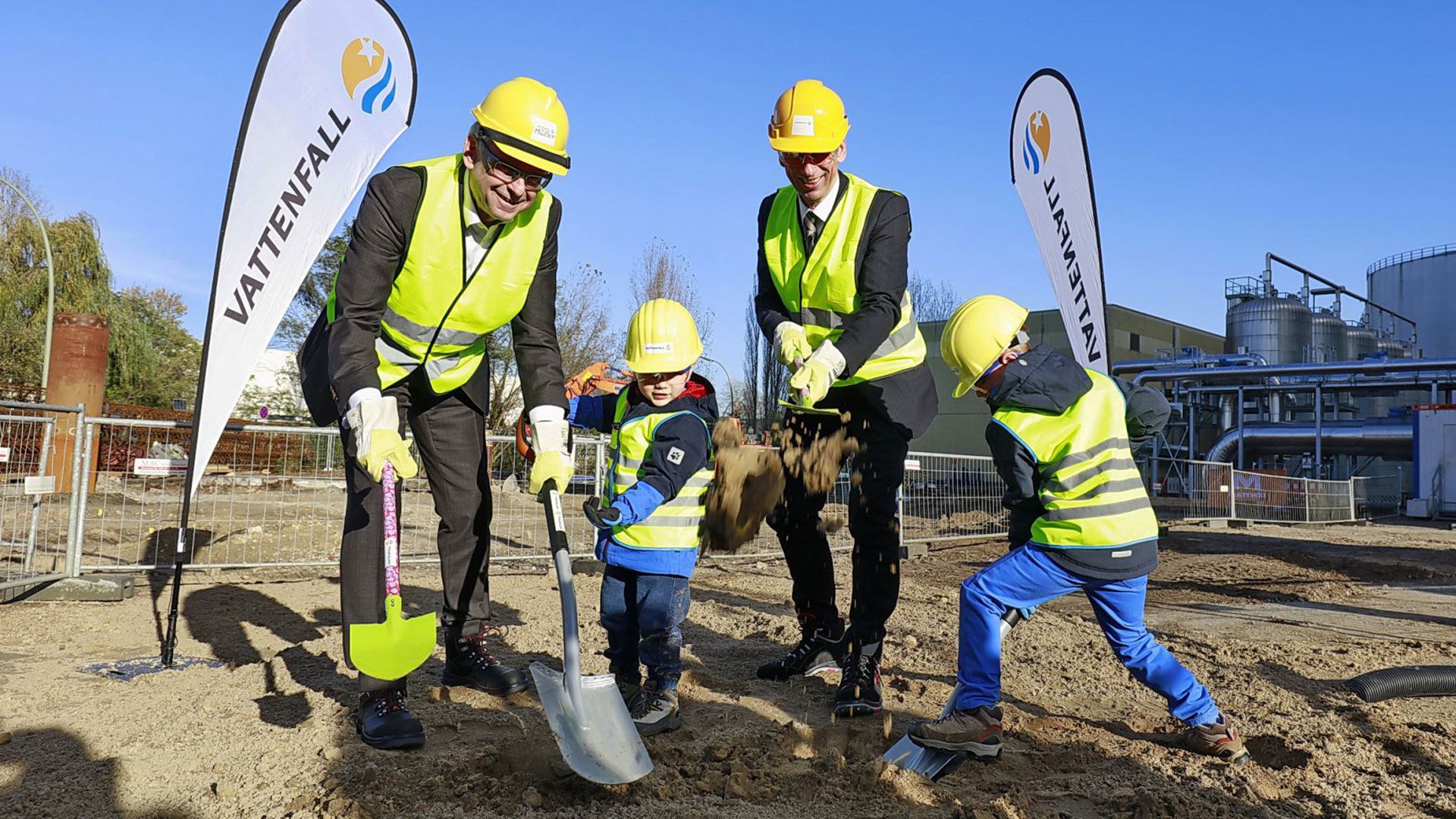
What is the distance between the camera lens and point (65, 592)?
224 inches

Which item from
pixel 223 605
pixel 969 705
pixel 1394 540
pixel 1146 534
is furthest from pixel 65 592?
pixel 1394 540

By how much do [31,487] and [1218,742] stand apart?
21.9ft

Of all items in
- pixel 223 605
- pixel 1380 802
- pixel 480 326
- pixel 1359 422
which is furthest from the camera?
pixel 1359 422

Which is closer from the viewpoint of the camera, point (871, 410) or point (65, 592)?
point (871, 410)

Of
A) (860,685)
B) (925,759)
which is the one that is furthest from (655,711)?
(925,759)

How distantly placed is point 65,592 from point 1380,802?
6.60 metres

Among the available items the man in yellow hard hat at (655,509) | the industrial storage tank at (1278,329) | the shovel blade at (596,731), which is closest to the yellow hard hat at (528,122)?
the man in yellow hard hat at (655,509)

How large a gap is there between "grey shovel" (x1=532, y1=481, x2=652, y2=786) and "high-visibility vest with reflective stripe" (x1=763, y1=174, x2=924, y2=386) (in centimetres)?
133

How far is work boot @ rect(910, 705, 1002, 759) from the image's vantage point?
272 cm

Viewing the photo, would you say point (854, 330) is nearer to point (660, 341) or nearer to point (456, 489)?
point (660, 341)

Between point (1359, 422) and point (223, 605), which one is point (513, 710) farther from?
point (1359, 422)

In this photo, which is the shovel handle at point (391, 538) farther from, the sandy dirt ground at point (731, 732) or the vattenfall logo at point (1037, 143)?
the vattenfall logo at point (1037, 143)

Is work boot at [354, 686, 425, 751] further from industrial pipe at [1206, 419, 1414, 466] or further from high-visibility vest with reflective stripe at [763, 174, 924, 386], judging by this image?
industrial pipe at [1206, 419, 1414, 466]

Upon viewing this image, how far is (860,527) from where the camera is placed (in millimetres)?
3510
